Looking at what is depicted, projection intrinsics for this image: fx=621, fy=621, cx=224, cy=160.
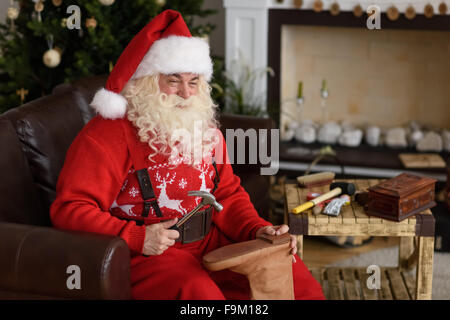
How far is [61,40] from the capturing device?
3.08 m

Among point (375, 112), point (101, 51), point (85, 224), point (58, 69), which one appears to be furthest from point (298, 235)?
point (375, 112)

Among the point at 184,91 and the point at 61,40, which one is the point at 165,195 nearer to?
the point at 184,91

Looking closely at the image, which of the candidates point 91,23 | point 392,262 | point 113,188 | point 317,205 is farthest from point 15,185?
point 392,262

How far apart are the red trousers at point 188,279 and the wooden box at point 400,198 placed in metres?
0.39

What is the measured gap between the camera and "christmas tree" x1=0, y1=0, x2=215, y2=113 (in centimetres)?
298

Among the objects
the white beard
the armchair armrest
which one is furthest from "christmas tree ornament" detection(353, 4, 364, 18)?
the armchair armrest

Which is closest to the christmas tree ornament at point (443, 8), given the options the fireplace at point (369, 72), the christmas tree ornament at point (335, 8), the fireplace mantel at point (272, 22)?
the fireplace mantel at point (272, 22)

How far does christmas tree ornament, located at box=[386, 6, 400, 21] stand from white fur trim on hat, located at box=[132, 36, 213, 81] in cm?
176

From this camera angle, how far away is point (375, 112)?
3973 mm

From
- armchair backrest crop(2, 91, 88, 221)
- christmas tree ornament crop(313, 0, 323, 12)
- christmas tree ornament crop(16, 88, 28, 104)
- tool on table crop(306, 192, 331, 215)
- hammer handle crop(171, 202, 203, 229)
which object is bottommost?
tool on table crop(306, 192, 331, 215)

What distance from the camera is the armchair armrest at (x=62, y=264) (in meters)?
1.60

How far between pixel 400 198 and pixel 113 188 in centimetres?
97

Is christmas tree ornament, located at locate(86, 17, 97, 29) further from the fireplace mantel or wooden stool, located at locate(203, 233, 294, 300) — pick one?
wooden stool, located at locate(203, 233, 294, 300)

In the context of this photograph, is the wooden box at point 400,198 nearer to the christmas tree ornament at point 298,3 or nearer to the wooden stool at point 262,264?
the wooden stool at point 262,264
